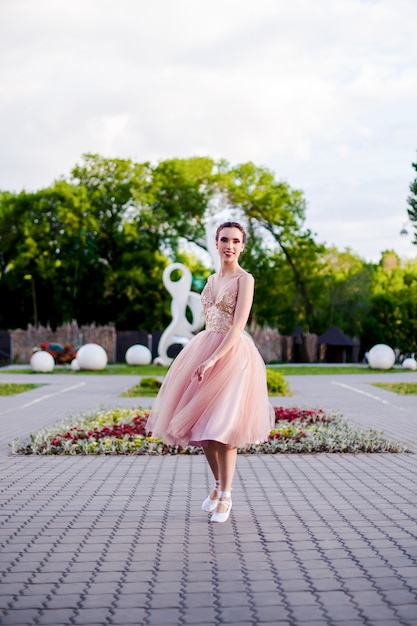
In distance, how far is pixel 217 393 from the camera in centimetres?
634

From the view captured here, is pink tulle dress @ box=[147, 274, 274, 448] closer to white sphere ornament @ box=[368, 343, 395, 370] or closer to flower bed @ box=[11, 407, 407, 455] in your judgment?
flower bed @ box=[11, 407, 407, 455]

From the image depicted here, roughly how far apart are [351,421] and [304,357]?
35.5m

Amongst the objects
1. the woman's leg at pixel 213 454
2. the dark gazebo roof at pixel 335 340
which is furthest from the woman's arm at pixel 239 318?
the dark gazebo roof at pixel 335 340

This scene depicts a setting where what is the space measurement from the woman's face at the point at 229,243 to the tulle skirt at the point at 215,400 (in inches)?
22.8

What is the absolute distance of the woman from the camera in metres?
6.23

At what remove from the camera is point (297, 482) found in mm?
8203

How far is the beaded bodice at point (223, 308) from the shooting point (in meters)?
6.42

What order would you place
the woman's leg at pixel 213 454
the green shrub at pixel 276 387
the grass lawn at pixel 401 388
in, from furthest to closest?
the grass lawn at pixel 401 388 < the green shrub at pixel 276 387 < the woman's leg at pixel 213 454

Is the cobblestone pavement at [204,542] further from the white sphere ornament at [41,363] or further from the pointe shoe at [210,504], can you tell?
the white sphere ornament at [41,363]

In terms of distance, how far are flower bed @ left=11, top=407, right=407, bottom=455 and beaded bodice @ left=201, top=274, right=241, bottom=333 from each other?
4.19m

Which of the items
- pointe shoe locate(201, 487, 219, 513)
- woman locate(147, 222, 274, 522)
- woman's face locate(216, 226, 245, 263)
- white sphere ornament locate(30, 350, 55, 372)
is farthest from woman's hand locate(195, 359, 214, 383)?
white sphere ornament locate(30, 350, 55, 372)

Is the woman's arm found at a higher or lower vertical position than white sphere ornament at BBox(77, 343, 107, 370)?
higher

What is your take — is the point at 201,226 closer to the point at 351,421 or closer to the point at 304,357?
the point at 304,357

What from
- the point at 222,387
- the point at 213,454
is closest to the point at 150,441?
the point at 213,454
